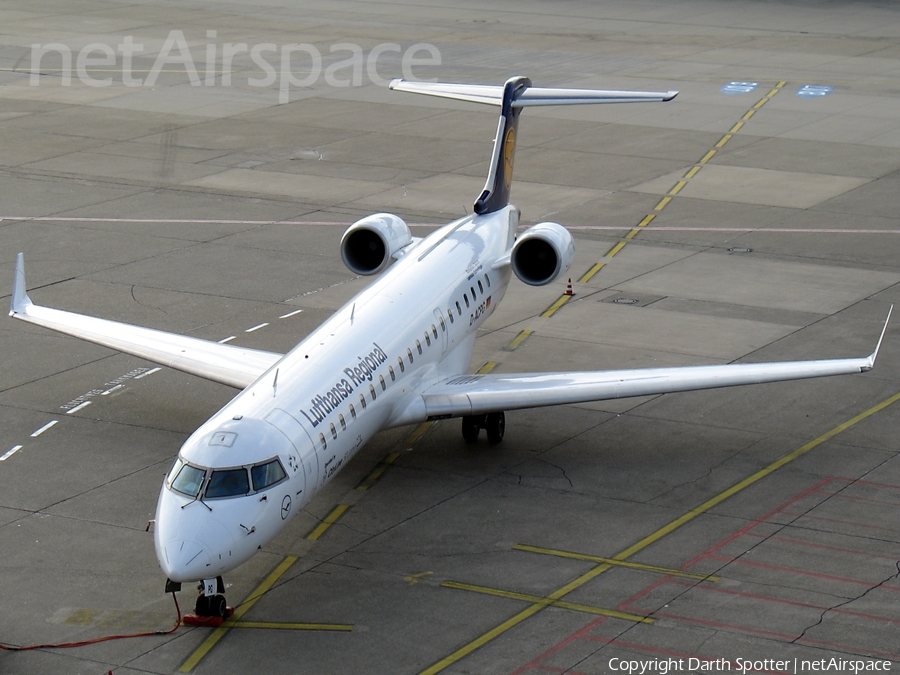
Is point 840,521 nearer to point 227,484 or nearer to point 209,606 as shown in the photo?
point 227,484

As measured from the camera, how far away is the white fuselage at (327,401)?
16891 mm

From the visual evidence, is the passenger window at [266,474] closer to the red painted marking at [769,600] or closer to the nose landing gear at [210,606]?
the nose landing gear at [210,606]

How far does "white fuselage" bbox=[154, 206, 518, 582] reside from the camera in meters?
16.9

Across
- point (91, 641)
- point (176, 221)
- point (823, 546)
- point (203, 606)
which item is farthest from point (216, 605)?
point (176, 221)

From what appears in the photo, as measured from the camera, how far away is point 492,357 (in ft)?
89.7

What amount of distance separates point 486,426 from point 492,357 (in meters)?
4.36

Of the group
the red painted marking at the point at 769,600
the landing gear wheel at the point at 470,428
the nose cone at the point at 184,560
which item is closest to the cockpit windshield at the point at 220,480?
the nose cone at the point at 184,560

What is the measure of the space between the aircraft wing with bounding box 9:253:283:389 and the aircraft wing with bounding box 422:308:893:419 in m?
3.20

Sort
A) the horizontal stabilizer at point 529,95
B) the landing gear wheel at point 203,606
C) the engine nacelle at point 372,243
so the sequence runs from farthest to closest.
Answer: the horizontal stabilizer at point 529,95 → the engine nacelle at point 372,243 → the landing gear wheel at point 203,606

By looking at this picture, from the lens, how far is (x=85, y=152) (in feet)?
146

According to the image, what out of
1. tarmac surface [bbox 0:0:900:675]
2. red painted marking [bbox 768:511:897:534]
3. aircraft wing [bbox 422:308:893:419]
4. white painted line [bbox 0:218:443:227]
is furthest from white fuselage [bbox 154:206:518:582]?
white painted line [bbox 0:218:443:227]

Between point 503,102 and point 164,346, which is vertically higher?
point 503,102

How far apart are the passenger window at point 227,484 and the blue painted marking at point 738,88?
136 ft

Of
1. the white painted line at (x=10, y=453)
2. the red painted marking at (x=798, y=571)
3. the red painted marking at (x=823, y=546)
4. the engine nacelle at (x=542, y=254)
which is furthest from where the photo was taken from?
the engine nacelle at (x=542, y=254)
